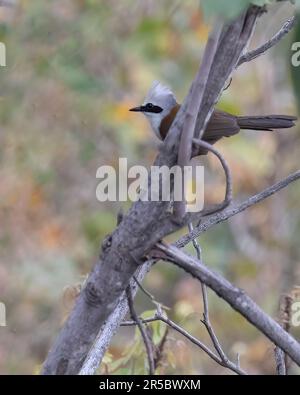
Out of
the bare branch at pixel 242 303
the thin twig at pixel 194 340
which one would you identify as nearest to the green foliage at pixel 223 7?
the bare branch at pixel 242 303

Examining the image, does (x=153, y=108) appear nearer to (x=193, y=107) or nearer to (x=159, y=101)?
(x=159, y=101)

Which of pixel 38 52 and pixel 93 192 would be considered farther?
pixel 93 192

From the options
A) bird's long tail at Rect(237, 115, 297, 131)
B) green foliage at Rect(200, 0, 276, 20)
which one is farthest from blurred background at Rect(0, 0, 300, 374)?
green foliage at Rect(200, 0, 276, 20)

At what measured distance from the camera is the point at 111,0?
18.1 feet

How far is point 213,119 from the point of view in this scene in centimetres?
243

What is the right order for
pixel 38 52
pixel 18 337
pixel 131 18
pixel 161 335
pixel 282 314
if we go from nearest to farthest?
1. pixel 282 314
2. pixel 161 335
3. pixel 38 52
4. pixel 18 337
5. pixel 131 18

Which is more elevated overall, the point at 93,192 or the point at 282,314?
the point at 93,192

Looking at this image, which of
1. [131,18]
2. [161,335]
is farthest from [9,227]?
[161,335]

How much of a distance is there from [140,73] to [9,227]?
157 cm

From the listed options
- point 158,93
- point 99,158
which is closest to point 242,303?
point 158,93

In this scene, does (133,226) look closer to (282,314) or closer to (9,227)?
(282,314)

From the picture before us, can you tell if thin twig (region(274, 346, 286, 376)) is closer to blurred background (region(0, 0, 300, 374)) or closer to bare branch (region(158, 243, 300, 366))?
bare branch (region(158, 243, 300, 366))

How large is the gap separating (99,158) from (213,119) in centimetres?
345

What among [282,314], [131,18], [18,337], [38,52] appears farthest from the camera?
[131,18]
